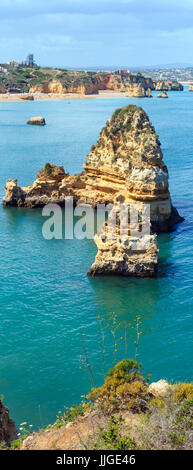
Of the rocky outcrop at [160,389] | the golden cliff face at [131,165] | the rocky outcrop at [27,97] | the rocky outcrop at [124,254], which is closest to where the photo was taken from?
the rocky outcrop at [160,389]

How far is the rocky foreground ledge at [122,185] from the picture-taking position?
1318 inches

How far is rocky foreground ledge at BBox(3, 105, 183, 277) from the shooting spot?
3347 centimetres

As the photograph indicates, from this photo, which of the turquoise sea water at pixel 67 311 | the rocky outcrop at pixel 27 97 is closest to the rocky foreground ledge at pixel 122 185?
the turquoise sea water at pixel 67 311

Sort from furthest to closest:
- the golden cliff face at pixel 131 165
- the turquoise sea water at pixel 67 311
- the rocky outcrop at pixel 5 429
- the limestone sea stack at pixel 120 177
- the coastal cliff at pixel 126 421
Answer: the limestone sea stack at pixel 120 177 < the golden cliff face at pixel 131 165 < the turquoise sea water at pixel 67 311 < the rocky outcrop at pixel 5 429 < the coastal cliff at pixel 126 421

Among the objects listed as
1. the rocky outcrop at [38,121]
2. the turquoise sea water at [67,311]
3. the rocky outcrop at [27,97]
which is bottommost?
the turquoise sea water at [67,311]

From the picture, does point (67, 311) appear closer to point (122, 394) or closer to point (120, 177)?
point (122, 394)

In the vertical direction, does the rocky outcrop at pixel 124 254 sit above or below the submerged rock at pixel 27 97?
below

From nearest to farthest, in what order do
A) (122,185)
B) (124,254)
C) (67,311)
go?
1. (67,311)
2. (124,254)
3. (122,185)

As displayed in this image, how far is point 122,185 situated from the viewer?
4666cm

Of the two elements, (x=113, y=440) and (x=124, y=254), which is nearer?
(x=113, y=440)

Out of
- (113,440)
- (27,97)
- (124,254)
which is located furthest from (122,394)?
(27,97)

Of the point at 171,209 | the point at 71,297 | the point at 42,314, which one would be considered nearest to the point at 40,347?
the point at 42,314

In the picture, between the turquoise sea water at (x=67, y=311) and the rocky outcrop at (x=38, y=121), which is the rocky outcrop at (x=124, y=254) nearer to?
the turquoise sea water at (x=67, y=311)

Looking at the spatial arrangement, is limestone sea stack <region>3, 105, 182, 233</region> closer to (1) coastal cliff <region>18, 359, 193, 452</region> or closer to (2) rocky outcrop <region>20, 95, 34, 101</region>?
(1) coastal cliff <region>18, 359, 193, 452</region>
